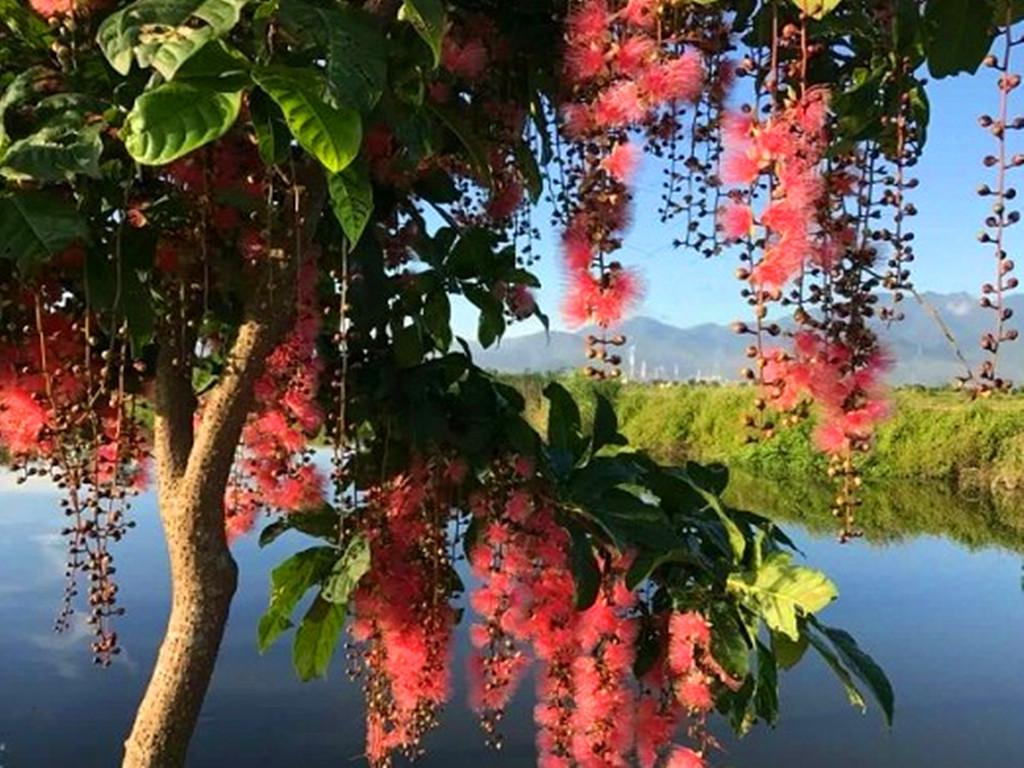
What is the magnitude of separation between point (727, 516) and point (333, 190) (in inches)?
26.4

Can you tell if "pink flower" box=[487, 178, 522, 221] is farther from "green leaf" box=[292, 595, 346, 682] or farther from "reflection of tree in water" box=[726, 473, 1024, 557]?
"reflection of tree in water" box=[726, 473, 1024, 557]

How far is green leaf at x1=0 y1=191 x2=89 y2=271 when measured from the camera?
0.84 m

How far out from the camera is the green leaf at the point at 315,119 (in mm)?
649

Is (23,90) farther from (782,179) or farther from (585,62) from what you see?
(782,179)

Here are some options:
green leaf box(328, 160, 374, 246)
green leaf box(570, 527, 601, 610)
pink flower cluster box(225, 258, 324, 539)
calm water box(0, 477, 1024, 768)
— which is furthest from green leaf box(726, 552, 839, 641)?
calm water box(0, 477, 1024, 768)

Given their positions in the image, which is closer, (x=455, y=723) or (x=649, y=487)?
(x=649, y=487)

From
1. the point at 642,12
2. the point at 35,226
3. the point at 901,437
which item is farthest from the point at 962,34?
the point at 901,437

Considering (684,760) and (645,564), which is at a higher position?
(645,564)

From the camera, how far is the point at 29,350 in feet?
3.96

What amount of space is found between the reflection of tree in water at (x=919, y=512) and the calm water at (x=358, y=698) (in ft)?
5.46

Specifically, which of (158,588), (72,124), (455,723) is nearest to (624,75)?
(72,124)

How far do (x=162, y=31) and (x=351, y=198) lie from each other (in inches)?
5.7

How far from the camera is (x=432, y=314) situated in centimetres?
119

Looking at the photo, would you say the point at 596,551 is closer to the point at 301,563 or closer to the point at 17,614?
the point at 301,563
